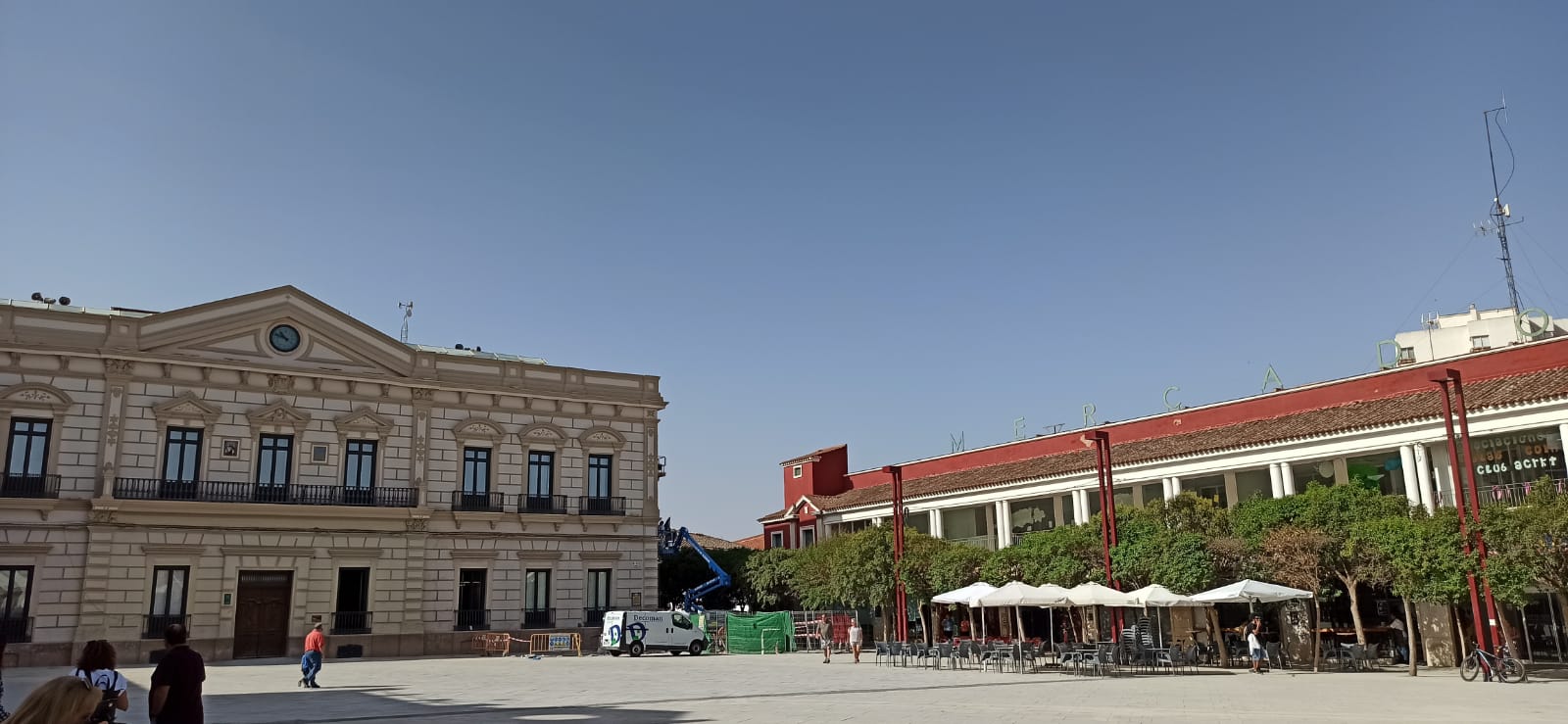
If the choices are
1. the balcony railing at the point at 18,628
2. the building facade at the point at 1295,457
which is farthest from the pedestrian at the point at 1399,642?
the balcony railing at the point at 18,628

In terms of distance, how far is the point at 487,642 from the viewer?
3828 cm

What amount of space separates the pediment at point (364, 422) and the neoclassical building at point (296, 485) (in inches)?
3.3

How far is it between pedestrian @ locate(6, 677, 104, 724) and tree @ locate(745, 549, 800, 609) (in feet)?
136

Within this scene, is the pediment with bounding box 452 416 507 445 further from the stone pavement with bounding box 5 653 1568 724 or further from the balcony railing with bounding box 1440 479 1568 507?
the balcony railing with bounding box 1440 479 1568 507

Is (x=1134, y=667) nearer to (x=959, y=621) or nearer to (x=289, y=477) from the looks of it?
(x=959, y=621)

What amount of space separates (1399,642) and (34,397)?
131 ft

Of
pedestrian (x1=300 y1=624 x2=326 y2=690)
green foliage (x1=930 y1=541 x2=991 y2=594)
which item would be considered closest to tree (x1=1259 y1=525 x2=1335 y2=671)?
green foliage (x1=930 y1=541 x2=991 y2=594)

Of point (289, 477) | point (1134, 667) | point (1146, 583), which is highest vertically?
point (289, 477)

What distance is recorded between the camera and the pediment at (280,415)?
35.8 meters

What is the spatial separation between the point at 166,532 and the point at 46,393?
17.8 feet

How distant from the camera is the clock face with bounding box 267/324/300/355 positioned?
36594 mm

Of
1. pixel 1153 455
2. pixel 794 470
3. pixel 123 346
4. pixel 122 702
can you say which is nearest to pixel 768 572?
pixel 794 470

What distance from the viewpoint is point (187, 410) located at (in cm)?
3469

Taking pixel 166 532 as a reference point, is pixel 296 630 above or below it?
below
